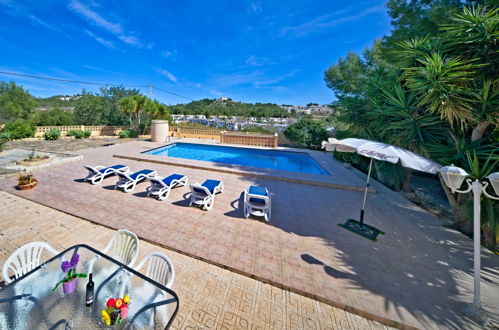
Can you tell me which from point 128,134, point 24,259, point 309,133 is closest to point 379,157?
point 24,259

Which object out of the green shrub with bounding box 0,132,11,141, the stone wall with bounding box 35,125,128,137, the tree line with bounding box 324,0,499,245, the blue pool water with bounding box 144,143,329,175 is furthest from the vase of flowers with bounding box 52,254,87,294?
the stone wall with bounding box 35,125,128,137

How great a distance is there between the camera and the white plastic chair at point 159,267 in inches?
88.4

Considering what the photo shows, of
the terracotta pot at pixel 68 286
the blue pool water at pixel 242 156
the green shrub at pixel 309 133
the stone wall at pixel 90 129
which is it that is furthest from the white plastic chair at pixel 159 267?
the stone wall at pixel 90 129

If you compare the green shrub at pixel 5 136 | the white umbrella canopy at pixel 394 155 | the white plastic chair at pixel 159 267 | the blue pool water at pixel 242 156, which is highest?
the white umbrella canopy at pixel 394 155

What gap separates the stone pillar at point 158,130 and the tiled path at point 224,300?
13.5 metres

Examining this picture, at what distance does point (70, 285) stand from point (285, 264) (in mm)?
3056

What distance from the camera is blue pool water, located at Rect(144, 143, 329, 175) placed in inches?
468

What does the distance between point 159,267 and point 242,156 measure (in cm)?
1185

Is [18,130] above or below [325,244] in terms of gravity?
above

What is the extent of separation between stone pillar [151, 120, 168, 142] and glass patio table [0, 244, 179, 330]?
1591cm

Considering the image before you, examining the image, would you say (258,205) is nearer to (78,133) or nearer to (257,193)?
(257,193)

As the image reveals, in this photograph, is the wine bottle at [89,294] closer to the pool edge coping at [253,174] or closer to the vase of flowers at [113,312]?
the vase of flowers at [113,312]

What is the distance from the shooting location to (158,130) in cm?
1634

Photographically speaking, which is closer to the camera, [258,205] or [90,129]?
[258,205]
